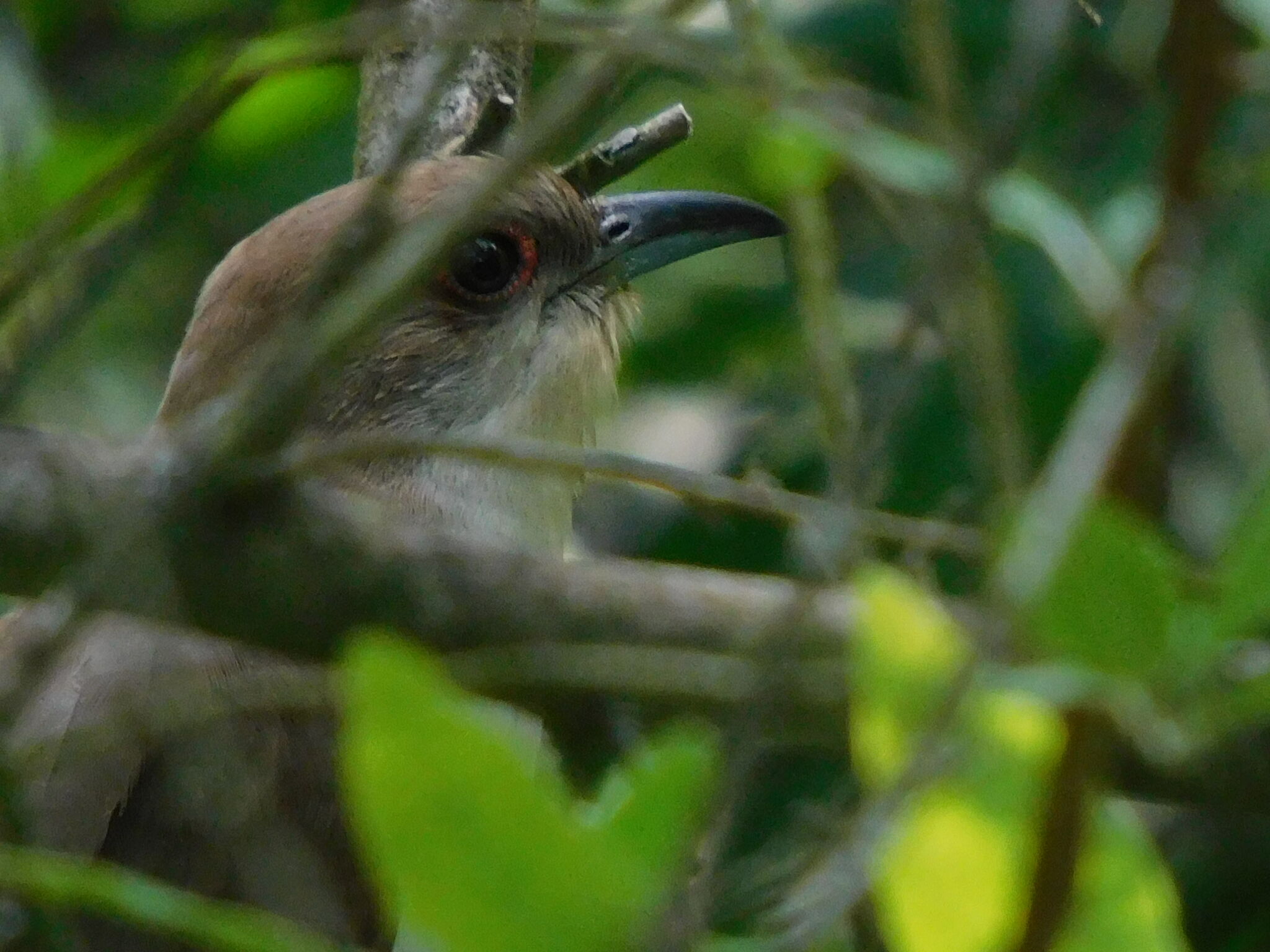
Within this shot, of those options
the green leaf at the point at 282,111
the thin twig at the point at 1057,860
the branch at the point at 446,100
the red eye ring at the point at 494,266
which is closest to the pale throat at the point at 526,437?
the red eye ring at the point at 494,266

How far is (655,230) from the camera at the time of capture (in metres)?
3.59

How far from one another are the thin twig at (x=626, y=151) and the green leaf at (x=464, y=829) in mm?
2293

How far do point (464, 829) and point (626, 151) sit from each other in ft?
8.23

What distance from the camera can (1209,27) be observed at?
99 centimetres

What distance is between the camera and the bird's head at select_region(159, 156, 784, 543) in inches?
126

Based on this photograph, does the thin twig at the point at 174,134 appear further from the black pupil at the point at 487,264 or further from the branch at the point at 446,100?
the black pupil at the point at 487,264

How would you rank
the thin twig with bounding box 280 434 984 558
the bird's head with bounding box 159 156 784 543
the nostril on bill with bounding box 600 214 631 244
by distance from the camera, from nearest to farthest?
the thin twig with bounding box 280 434 984 558, the bird's head with bounding box 159 156 784 543, the nostril on bill with bounding box 600 214 631 244

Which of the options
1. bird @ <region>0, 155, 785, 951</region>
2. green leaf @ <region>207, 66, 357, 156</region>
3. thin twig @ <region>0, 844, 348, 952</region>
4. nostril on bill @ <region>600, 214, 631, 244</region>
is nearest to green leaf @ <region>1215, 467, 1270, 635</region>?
thin twig @ <region>0, 844, 348, 952</region>

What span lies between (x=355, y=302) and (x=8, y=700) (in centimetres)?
39

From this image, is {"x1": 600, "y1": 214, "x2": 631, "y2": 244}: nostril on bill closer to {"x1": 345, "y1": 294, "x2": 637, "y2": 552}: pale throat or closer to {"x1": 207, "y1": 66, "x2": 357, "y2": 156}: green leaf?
{"x1": 345, "y1": 294, "x2": 637, "y2": 552}: pale throat

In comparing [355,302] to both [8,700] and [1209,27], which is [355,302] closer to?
[8,700]

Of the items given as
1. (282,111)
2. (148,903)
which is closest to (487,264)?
(282,111)

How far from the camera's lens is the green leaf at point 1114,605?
967 mm

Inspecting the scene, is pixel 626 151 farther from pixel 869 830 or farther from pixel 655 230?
pixel 869 830
